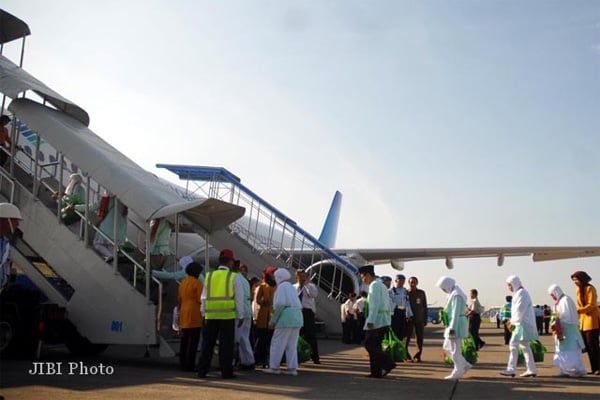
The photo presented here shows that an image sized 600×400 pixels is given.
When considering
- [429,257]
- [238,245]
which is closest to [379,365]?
[238,245]

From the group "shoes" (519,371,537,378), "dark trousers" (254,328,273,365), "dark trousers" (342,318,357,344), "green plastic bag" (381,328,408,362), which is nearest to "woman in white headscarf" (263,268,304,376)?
"dark trousers" (254,328,273,365)

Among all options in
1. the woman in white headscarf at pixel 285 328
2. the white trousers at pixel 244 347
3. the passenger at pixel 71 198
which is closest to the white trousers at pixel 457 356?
the woman in white headscarf at pixel 285 328

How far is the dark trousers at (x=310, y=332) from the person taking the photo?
964cm

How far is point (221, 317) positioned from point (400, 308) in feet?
16.8

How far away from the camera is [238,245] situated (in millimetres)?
15242

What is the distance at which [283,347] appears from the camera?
7895 mm

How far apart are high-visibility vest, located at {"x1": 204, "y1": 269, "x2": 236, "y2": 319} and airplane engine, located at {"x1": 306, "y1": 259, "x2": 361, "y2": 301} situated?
9039 millimetres

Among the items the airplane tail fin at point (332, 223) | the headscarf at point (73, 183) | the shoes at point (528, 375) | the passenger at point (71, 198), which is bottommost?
the shoes at point (528, 375)

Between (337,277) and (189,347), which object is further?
(337,277)

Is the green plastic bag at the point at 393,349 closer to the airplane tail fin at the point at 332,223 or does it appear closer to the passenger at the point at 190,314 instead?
the passenger at the point at 190,314

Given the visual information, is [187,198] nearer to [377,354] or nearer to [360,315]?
[360,315]

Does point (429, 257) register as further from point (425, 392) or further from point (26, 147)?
point (425, 392)

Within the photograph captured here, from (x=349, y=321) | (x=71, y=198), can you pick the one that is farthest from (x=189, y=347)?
(x=349, y=321)

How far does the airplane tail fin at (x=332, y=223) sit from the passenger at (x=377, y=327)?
3310 cm
